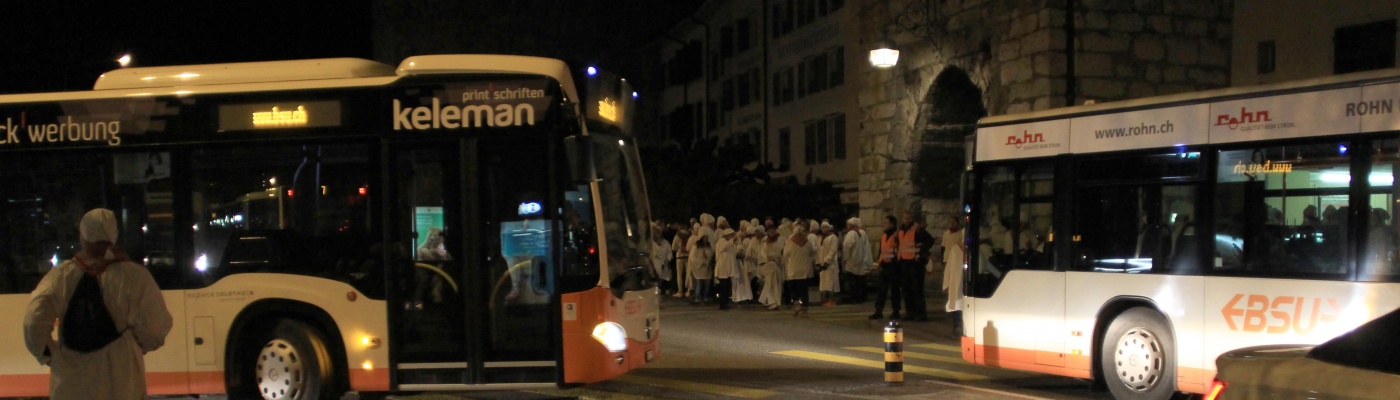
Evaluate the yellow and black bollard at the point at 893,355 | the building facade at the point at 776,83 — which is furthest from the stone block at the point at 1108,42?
the yellow and black bollard at the point at 893,355

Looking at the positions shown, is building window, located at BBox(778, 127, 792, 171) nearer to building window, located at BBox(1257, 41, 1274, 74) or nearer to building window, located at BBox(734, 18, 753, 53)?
building window, located at BBox(734, 18, 753, 53)

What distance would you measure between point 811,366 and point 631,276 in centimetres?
383

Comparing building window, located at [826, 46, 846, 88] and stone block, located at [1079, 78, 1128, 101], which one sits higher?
building window, located at [826, 46, 846, 88]

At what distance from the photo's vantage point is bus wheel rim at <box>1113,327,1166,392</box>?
1009 cm

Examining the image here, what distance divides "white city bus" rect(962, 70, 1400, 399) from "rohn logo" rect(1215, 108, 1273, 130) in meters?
0.01

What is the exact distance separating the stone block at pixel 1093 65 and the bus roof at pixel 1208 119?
8.65 m

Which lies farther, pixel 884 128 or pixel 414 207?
pixel 884 128

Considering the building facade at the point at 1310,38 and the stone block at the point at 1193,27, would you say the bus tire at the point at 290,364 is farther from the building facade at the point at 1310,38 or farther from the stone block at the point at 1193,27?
the building facade at the point at 1310,38

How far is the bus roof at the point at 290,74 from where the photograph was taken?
9.52 meters

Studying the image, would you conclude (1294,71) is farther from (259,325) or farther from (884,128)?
(259,325)

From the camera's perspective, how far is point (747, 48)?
45719 millimetres

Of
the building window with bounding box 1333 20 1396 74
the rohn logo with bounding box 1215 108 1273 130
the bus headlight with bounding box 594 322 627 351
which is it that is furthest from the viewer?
the building window with bounding box 1333 20 1396 74

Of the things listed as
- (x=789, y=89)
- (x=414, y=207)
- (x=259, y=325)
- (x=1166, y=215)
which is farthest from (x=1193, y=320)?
(x=789, y=89)

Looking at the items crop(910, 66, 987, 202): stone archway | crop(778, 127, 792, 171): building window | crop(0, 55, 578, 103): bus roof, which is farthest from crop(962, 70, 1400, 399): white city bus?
crop(778, 127, 792, 171): building window
